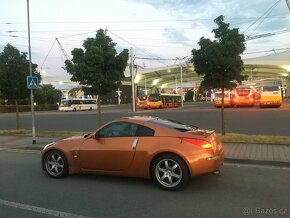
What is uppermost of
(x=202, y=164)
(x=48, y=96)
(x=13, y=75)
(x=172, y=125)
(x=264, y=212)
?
(x=13, y=75)

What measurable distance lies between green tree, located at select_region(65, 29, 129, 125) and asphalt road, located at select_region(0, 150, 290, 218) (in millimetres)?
8349

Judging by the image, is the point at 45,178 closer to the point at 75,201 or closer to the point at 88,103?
the point at 75,201

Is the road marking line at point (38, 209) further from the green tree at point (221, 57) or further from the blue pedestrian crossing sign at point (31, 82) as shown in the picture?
the blue pedestrian crossing sign at point (31, 82)

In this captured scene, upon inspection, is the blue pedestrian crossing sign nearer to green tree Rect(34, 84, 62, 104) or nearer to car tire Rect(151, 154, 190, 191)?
car tire Rect(151, 154, 190, 191)

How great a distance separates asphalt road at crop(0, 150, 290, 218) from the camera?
20.8ft

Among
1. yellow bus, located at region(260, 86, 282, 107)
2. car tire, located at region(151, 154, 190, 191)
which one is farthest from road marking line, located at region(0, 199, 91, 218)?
yellow bus, located at region(260, 86, 282, 107)

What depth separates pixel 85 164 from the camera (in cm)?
862

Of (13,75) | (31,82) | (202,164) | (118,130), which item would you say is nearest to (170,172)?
(202,164)

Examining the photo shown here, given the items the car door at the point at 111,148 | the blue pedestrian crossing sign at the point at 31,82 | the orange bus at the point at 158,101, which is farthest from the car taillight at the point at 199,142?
the orange bus at the point at 158,101

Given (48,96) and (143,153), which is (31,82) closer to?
(143,153)

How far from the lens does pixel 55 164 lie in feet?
29.8

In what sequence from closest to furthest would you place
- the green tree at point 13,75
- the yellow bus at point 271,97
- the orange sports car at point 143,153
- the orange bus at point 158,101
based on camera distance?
the orange sports car at point 143,153 < the green tree at point 13,75 < the yellow bus at point 271,97 < the orange bus at point 158,101

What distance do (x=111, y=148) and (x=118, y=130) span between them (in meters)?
0.44

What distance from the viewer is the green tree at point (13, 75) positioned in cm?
2181
